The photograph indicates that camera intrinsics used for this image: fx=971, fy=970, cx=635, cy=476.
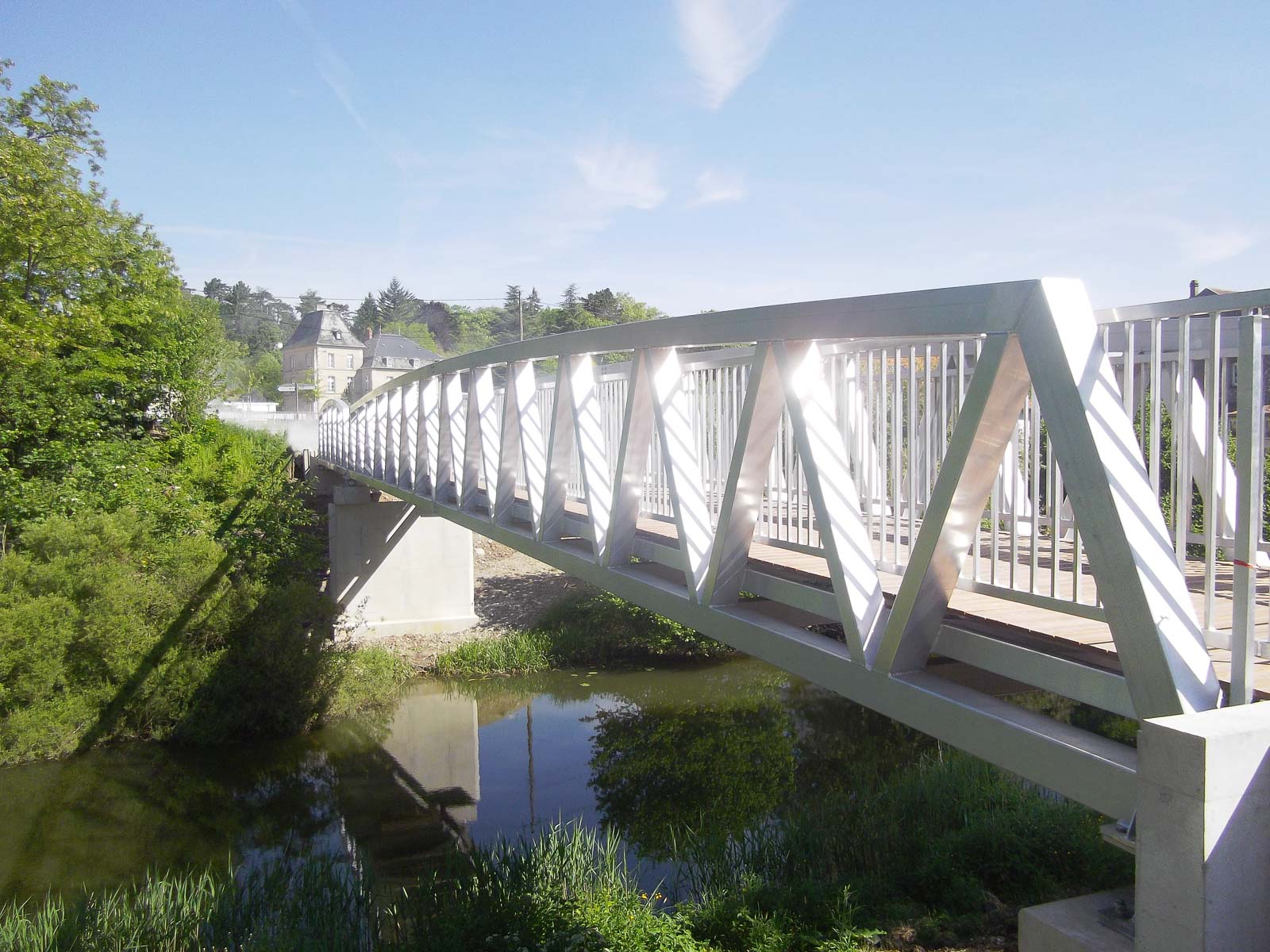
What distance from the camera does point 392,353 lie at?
81.6m

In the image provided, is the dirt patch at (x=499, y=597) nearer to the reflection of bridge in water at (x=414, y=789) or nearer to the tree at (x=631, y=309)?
the reflection of bridge in water at (x=414, y=789)

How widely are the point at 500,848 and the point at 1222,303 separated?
7.39m

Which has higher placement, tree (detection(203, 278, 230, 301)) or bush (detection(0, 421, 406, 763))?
tree (detection(203, 278, 230, 301))

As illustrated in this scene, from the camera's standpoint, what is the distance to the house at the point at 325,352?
285 ft

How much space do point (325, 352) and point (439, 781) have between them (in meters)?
79.1

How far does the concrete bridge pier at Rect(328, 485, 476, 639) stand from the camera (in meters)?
19.8

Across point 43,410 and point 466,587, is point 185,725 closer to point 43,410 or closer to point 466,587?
point 466,587

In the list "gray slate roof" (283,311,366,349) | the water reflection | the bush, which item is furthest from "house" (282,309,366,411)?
the water reflection

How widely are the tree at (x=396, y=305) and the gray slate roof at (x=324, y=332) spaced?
64.5 ft

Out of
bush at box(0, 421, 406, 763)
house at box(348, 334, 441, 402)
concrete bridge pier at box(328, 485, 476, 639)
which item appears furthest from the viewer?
house at box(348, 334, 441, 402)

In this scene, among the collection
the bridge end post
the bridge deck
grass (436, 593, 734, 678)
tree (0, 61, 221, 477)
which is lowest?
grass (436, 593, 734, 678)

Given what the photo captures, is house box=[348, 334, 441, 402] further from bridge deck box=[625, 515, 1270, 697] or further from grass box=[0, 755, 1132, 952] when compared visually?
bridge deck box=[625, 515, 1270, 697]

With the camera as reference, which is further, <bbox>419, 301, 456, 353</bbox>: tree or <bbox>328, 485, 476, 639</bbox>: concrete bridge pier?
<bbox>419, 301, 456, 353</bbox>: tree

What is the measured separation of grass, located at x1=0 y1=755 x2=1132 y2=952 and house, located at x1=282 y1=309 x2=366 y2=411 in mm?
78870
